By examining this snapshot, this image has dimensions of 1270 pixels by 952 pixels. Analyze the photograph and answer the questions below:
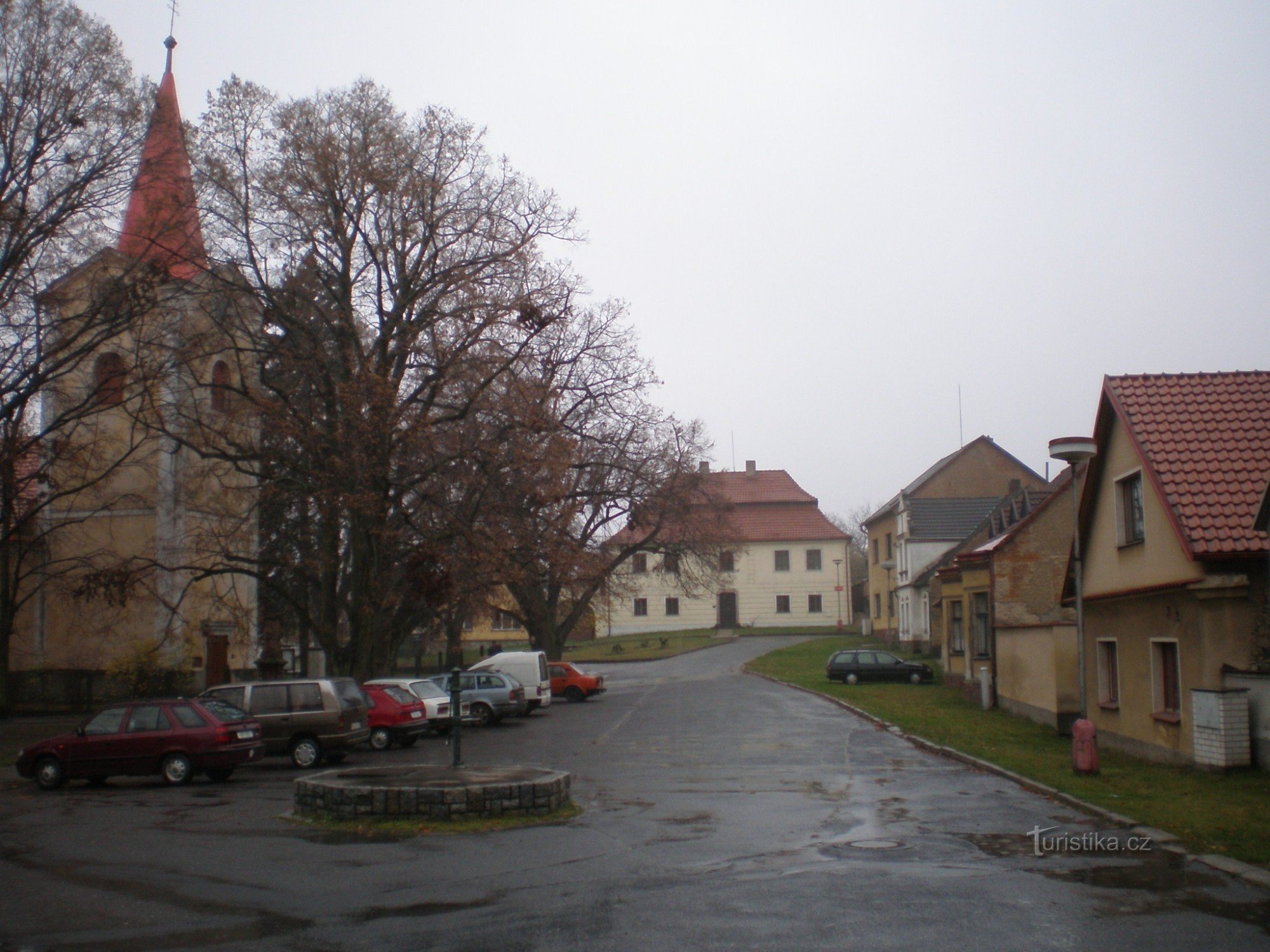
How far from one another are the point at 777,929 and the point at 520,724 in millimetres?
24193

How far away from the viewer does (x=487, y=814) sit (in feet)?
41.3

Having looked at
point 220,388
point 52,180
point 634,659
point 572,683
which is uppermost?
point 52,180

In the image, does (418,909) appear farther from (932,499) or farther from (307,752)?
(932,499)

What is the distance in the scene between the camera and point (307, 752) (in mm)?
21234

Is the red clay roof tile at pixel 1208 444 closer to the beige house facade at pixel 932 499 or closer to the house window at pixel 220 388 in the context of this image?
the house window at pixel 220 388

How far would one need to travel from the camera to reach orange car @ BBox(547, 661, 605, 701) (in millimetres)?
39688

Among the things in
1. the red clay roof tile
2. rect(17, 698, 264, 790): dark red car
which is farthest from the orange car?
the red clay roof tile

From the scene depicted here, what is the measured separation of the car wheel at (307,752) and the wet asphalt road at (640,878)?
3908 mm

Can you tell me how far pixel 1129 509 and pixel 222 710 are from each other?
16309 mm

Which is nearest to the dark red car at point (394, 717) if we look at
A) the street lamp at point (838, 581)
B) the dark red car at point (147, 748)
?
the dark red car at point (147, 748)

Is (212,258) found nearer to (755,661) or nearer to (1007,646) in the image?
(1007,646)

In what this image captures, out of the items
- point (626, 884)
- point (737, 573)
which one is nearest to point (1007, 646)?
point (626, 884)

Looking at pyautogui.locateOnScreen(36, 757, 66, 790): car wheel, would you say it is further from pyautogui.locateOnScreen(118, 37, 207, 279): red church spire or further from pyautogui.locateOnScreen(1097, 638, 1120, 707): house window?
pyautogui.locateOnScreen(1097, 638, 1120, 707): house window
